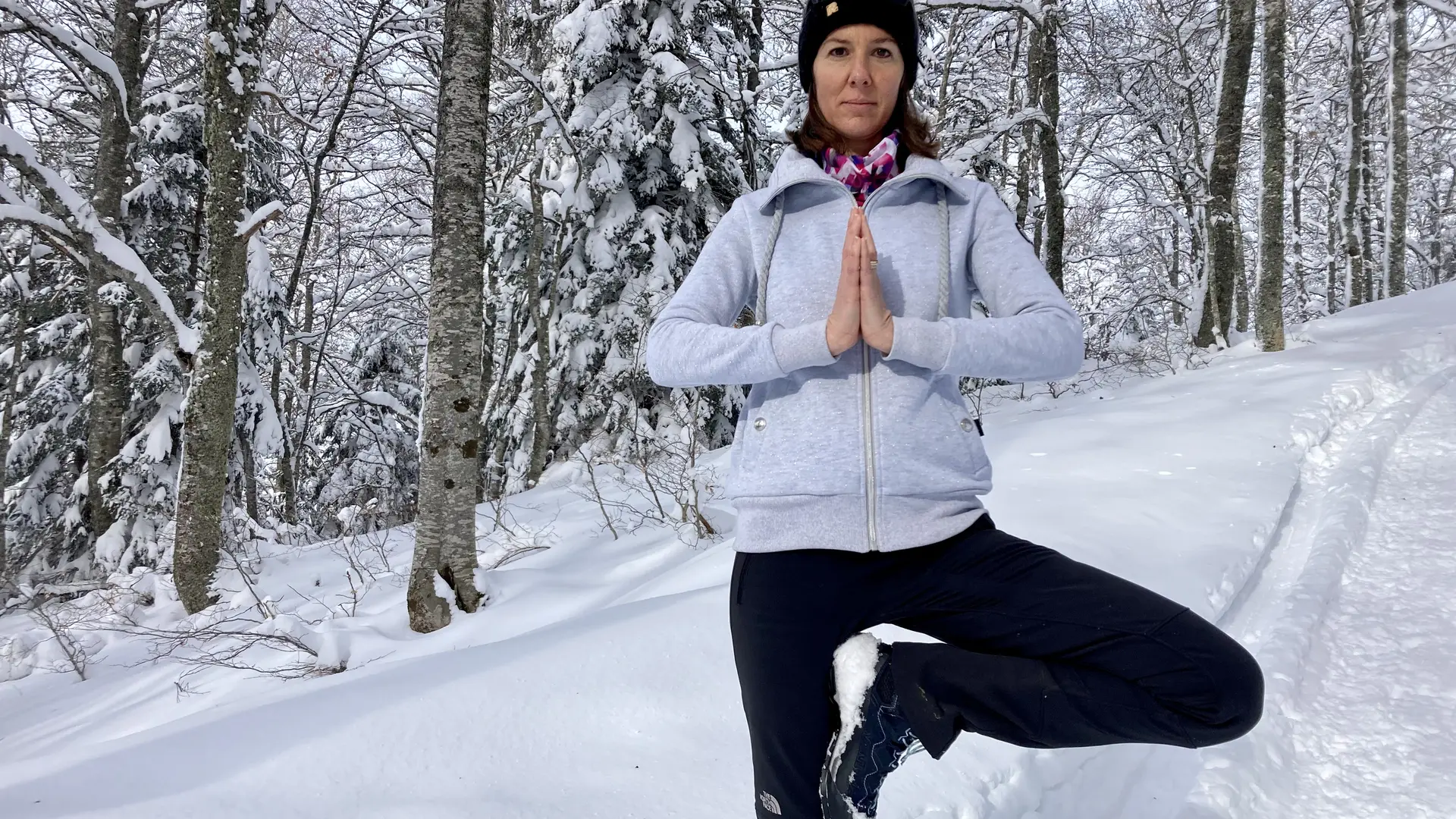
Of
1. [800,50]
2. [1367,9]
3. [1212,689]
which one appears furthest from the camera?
[1367,9]

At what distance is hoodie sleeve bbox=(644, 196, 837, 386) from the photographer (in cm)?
134

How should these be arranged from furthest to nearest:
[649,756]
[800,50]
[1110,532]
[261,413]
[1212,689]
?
[261,413] < [1110,532] < [649,756] < [800,50] < [1212,689]

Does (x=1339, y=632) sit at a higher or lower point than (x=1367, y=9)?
lower

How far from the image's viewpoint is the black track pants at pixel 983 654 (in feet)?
3.89

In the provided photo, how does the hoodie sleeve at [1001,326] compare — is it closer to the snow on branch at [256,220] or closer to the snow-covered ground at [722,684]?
the snow-covered ground at [722,684]

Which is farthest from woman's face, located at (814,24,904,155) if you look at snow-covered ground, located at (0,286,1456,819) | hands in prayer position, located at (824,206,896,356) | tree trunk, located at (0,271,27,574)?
tree trunk, located at (0,271,27,574)

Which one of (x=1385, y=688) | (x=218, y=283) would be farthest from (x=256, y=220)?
(x=1385, y=688)

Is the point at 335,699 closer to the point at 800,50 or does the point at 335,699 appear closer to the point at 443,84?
the point at 800,50

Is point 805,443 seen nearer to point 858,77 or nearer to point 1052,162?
point 858,77

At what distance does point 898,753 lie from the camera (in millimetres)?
1387

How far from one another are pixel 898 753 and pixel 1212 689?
531mm

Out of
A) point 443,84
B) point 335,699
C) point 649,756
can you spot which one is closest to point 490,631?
point 335,699

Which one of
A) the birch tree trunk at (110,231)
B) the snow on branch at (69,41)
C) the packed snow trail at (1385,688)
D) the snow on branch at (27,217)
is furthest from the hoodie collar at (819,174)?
the birch tree trunk at (110,231)

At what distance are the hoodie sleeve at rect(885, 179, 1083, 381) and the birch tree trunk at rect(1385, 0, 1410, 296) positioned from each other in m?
16.8
